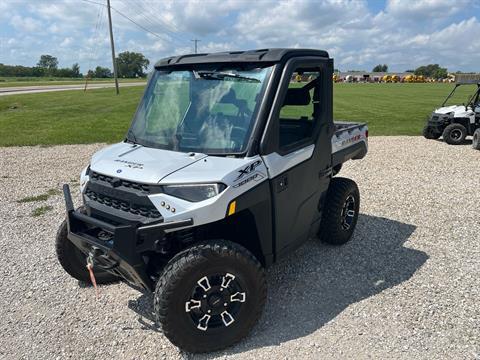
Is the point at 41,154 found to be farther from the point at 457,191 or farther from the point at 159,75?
the point at 457,191

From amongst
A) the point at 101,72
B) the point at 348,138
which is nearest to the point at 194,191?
the point at 348,138

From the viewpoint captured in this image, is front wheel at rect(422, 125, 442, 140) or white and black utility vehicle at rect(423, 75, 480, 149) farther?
front wheel at rect(422, 125, 442, 140)

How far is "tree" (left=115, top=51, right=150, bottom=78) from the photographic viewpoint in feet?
328

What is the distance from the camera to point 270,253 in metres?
3.61

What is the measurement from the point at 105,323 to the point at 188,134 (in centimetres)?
180

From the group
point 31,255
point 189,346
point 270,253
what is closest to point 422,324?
point 270,253

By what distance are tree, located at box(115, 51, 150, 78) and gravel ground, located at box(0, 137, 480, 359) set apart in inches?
3876

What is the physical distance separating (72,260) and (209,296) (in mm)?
1756

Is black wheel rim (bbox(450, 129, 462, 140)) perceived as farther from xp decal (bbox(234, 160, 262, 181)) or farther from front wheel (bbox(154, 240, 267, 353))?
front wheel (bbox(154, 240, 267, 353))

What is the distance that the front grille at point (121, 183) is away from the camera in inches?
122

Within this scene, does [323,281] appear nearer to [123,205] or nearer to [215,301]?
[215,301]

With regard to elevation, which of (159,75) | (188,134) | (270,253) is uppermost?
(159,75)

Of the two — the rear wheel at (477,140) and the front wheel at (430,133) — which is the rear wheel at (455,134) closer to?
the front wheel at (430,133)

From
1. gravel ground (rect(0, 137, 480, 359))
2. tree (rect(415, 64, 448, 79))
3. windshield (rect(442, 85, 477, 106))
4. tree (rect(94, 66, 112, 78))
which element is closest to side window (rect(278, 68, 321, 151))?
gravel ground (rect(0, 137, 480, 359))
